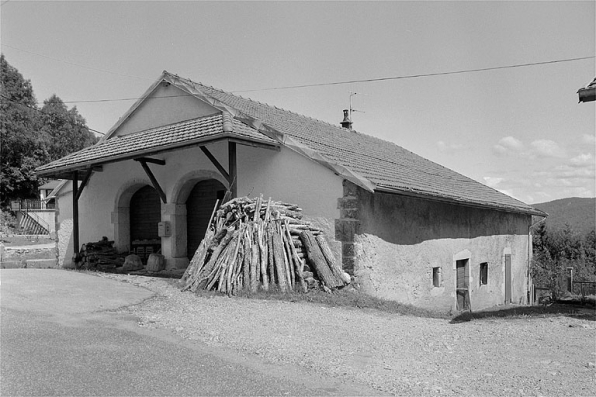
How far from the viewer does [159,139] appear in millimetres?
12500

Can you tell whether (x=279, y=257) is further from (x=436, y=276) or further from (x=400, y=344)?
(x=436, y=276)

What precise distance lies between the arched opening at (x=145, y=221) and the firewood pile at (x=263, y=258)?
5245mm

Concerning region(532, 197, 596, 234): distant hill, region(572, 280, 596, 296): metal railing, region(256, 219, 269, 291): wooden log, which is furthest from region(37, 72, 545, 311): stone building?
region(532, 197, 596, 234): distant hill

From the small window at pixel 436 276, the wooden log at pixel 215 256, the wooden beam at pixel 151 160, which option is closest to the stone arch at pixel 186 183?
the wooden beam at pixel 151 160

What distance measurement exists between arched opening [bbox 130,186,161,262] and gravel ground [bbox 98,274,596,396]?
6656mm

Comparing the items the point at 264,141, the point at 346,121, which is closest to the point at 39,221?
the point at 346,121

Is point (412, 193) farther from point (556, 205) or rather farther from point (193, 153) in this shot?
point (556, 205)

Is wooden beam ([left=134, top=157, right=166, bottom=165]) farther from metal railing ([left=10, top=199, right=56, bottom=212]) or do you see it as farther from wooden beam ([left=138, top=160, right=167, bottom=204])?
metal railing ([left=10, top=199, right=56, bottom=212])

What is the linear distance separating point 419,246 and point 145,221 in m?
8.66

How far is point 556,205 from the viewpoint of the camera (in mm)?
64062

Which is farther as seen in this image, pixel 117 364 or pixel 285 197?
pixel 285 197

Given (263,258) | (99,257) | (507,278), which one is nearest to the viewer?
(263,258)

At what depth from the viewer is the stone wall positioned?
33.0 ft

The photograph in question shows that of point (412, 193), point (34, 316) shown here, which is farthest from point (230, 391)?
point (412, 193)
